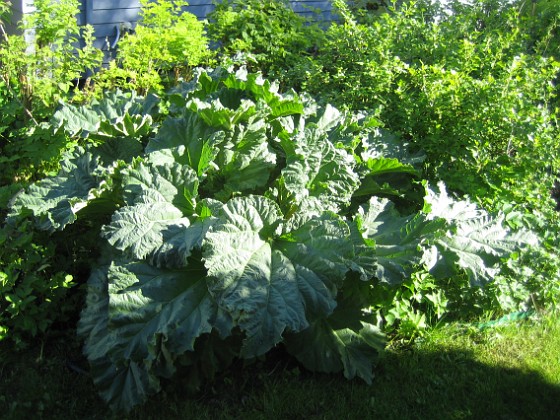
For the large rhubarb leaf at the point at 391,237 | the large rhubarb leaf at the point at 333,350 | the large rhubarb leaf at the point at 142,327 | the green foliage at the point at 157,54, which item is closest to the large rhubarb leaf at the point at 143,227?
the large rhubarb leaf at the point at 142,327

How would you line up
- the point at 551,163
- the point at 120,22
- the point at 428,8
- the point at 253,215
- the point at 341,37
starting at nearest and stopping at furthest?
the point at 253,215
the point at 551,163
the point at 341,37
the point at 428,8
the point at 120,22

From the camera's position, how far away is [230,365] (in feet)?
11.0

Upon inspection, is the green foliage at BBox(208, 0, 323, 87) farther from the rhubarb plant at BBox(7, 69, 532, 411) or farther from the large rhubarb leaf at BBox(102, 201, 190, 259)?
the large rhubarb leaf at BBox(102, 201, 190, 259)

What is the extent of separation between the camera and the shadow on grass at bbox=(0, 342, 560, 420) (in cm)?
306

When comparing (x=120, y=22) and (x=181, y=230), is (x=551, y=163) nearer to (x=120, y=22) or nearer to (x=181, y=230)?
(x=181, y=230)

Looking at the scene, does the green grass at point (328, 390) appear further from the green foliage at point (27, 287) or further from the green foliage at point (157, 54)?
the green foliage at point (157, 54)

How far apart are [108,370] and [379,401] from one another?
142cm

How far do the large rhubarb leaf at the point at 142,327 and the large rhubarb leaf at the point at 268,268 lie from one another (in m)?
0.22

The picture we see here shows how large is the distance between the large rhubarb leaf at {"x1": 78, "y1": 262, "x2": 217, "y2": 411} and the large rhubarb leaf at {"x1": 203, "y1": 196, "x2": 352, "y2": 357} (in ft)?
0.73

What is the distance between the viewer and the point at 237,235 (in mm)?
3000

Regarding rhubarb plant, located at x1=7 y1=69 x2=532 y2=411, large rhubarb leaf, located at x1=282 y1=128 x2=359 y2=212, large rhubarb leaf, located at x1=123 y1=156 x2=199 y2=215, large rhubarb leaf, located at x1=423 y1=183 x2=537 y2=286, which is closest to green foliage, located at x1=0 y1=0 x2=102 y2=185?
rhubarb plant, located at x1=7 y1=69 x2=532 y2=411

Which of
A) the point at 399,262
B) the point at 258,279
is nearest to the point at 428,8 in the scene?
the point at 399,262

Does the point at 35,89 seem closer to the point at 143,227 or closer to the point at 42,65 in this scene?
the point at 42,65

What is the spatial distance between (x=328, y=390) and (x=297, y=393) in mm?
185
